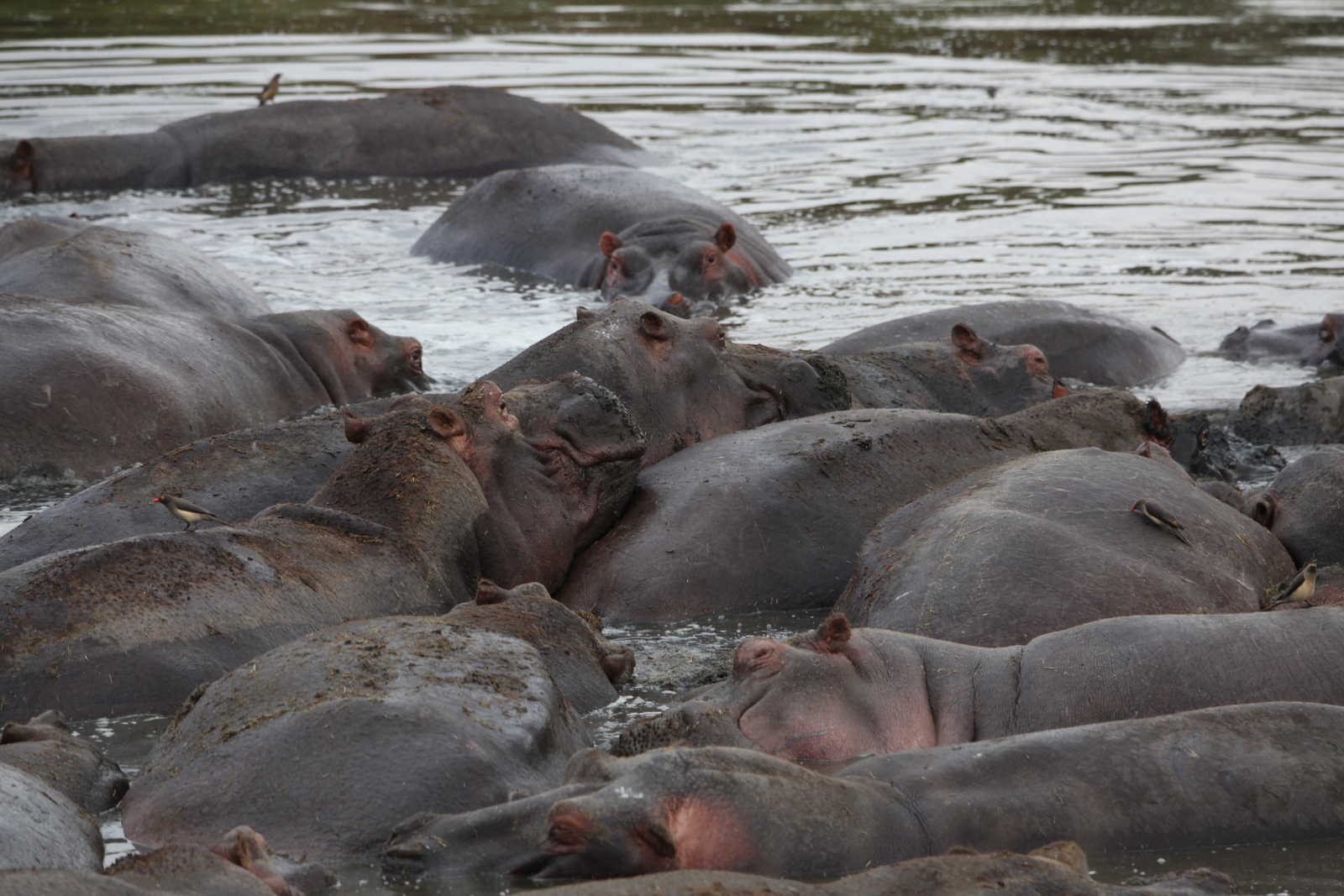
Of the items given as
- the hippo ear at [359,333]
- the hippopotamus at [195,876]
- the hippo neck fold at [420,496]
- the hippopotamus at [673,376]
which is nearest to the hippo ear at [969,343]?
the hippopotamus at [673,376]

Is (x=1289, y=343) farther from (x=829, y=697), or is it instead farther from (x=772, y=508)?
(x=829, y=697)

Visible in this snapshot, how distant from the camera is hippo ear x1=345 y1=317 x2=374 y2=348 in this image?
8.98 metres

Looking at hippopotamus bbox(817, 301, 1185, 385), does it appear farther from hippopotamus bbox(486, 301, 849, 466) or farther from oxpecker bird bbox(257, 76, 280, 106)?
oxpecker bird bbox(257, 76, 280, 106)

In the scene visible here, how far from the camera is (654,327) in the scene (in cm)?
687

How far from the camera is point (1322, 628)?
460 centimetres

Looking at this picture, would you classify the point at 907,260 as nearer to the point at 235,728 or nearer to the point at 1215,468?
the point at 1215,468

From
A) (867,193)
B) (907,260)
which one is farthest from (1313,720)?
(867,193)

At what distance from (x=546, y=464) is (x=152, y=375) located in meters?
2.54

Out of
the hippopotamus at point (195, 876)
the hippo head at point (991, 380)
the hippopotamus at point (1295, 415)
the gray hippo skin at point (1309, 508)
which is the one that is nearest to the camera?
the hippopotamus at point (195, 876)

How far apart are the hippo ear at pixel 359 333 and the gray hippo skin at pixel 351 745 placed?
4709 millimetres

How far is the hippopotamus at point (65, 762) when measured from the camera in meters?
4.04

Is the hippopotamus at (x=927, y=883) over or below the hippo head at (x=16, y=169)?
over

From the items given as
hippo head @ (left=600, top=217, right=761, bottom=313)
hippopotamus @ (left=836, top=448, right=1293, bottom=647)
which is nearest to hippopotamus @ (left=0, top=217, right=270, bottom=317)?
hippo head @ (left=600, top=217, right=761, bottom=313)

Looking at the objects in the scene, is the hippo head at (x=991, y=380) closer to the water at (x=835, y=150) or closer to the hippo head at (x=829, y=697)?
the water at (x=835, y=150)
